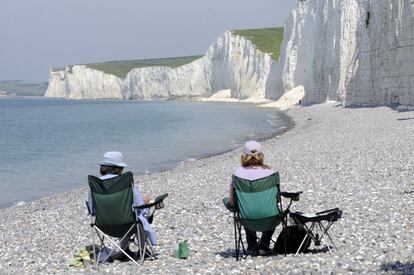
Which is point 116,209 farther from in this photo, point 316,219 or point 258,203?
point 316,219

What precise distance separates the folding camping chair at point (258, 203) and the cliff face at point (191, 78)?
87438 millimetres

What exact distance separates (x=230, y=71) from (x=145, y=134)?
70.5m

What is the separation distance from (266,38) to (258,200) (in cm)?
10639

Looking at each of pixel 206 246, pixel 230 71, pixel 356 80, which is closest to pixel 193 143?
pixel 356 80

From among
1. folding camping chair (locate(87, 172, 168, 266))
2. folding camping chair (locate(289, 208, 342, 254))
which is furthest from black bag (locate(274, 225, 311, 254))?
folding camping chair (locate(87, 172, 168, 266))

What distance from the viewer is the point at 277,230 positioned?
7.58 m

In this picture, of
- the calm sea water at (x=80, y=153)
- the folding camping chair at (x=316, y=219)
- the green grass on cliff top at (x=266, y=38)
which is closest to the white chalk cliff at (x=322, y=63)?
the green grass on cliff top at (x=266, y=38)

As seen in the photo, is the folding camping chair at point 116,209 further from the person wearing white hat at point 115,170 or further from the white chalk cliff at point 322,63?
the white chalk cliff at point 322,63

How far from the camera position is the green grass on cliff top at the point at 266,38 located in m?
99.2

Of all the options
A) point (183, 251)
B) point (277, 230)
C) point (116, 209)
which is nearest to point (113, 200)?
point (116, 209)

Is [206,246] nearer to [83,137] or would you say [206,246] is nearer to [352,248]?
[352,248]

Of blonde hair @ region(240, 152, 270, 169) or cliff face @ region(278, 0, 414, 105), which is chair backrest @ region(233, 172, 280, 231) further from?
cliff face @ region(278, 0, 414, 105)

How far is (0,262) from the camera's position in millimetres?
7312

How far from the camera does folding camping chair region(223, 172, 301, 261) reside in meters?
5.91
